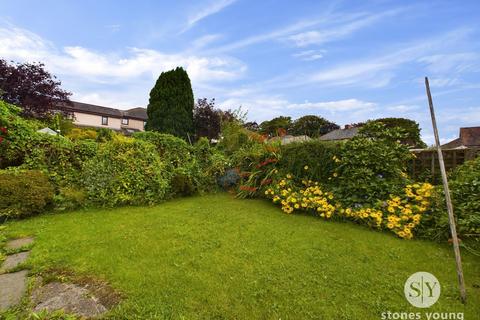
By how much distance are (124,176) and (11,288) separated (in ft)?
10.4

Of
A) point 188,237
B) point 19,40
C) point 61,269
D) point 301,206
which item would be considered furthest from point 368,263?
point 19,40

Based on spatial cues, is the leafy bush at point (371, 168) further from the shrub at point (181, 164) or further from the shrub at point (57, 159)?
the shrub at point (57, 159)

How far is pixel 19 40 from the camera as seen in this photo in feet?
22.2

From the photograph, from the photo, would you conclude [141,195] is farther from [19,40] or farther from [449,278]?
[19,40]

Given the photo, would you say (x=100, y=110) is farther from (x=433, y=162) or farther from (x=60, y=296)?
(x=433, y=162)

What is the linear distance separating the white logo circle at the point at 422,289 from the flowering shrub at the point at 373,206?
1063 millimetres

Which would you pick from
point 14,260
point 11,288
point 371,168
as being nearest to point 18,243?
point 14,260

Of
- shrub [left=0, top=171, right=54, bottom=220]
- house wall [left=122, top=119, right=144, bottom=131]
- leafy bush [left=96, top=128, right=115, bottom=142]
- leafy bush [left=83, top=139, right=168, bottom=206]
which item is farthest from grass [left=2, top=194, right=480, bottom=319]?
house wall [left=122, top=119, right=144, bottom=131]

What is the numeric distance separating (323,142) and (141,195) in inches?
168

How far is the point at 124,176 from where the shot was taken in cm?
520

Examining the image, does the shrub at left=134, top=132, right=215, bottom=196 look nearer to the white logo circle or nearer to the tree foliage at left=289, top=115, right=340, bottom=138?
the white logo circle

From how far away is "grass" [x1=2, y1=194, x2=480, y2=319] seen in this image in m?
1.88

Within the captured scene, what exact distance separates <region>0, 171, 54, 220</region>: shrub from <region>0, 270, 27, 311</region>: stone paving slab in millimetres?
2496

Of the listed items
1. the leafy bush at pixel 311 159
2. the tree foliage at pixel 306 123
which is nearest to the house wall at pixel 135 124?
the tree foliage at pixel 306 123
